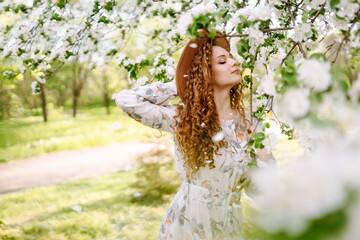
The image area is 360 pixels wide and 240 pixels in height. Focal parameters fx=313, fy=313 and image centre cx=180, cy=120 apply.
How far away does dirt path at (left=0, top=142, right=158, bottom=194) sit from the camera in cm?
660

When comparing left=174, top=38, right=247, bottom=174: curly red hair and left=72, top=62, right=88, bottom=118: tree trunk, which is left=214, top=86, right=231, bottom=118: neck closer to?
left=174, top=38, right=247, bottom=174: curly red hair

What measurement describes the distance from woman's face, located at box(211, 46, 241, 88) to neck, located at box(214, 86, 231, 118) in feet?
0.20

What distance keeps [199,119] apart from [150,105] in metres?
0.27

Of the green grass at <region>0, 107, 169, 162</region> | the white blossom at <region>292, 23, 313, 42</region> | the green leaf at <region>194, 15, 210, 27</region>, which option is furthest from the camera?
the green grass at <region>0, 107, 169, 162</region>

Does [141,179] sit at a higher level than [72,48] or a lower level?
lower

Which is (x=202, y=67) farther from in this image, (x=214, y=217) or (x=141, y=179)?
(x=141, y=179)

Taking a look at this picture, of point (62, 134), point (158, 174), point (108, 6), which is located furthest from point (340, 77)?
point (62, 134)

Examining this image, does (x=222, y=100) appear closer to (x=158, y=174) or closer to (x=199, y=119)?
(x=199, y=119)

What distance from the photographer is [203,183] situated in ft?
5.59

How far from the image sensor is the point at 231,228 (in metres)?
1.72

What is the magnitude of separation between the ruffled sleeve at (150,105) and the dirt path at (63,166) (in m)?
4.03

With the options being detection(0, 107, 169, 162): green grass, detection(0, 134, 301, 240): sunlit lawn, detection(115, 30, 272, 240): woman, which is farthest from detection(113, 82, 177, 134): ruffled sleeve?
detection(0, 107, 169, 162): green grass

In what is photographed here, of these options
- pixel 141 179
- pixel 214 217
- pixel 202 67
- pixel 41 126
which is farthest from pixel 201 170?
pixel 41 126

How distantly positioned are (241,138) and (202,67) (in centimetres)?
45
